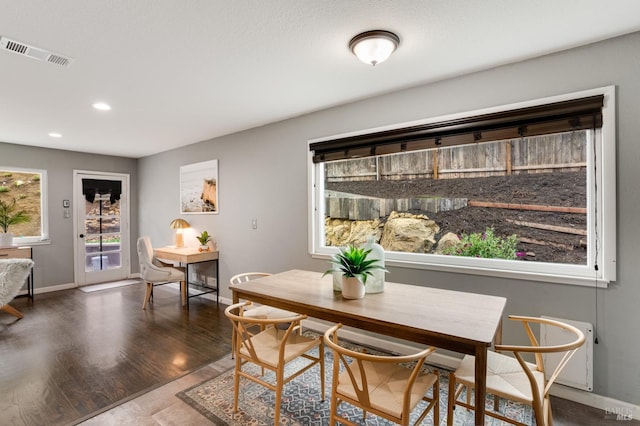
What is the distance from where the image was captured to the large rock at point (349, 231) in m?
3.20

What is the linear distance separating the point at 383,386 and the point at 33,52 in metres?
2.95

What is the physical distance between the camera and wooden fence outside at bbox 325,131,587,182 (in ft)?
7.28

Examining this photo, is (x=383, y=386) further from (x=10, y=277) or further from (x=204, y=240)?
(x=10, y=277)

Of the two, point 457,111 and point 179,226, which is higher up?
point 457,111

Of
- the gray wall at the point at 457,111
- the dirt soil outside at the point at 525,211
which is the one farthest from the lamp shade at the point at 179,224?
the dirt soil outside at the point at 525,211

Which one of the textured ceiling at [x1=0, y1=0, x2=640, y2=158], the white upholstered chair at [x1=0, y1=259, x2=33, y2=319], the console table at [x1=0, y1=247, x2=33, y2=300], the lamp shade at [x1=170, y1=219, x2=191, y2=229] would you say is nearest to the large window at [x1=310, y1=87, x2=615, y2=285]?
the textured ceiling at [x1=0, y1=0, x2=640, y2=158]

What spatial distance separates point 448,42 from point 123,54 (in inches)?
84.7

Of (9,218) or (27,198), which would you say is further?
(27,198)

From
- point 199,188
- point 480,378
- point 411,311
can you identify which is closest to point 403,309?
point 411,311

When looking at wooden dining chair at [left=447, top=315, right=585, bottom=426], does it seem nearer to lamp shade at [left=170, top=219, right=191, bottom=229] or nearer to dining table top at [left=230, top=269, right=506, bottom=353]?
dining table top at [left=230, top=269, right=506, bottom=353]

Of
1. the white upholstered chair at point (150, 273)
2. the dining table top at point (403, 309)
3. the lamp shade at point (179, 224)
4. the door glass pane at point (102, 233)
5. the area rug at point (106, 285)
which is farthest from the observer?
the door glass pane at point (102, 233)

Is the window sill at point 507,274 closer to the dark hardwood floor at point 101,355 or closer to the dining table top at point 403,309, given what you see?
the dining table top at point 403,309

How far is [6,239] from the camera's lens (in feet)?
14.9

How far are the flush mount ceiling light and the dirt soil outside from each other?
1217 mm
